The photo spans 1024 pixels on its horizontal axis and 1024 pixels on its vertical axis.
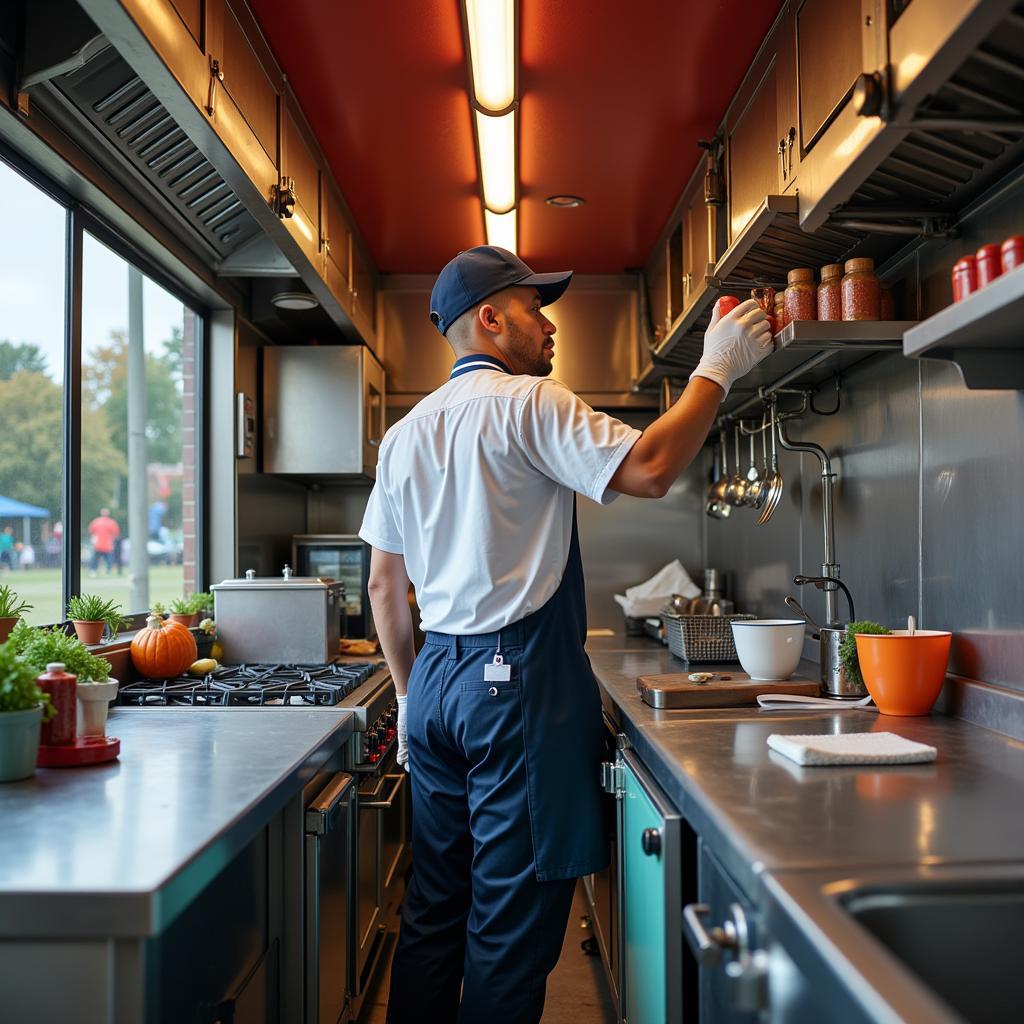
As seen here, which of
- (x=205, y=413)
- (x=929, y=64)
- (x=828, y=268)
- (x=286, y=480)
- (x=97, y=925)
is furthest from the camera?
(x=286, y=480)

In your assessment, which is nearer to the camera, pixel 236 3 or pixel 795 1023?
pixel 795 1023

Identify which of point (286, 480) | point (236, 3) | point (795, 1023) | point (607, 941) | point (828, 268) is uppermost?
point (236, 3)

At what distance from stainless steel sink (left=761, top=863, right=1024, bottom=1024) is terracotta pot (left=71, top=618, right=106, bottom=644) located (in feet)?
5.87

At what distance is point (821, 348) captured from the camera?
204 centimetres

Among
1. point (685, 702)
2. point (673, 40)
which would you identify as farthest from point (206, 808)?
point (673, 40)

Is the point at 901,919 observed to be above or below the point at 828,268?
below

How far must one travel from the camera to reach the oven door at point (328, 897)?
71.5 inches

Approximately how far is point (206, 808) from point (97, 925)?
0.97 ft

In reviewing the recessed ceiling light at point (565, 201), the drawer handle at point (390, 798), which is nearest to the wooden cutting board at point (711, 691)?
the drawer handle at point (390, 798)

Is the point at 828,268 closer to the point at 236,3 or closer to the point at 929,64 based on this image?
the point at 929,64

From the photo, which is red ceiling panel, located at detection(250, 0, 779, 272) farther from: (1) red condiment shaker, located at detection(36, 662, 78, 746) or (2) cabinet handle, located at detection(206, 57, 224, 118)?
(1) red condiment shaker, located at detection(36, 662, 78, 746)

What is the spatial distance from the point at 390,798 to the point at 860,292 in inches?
67.4

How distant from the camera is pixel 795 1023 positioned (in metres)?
0.93

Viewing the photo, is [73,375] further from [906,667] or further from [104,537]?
[906,667]
